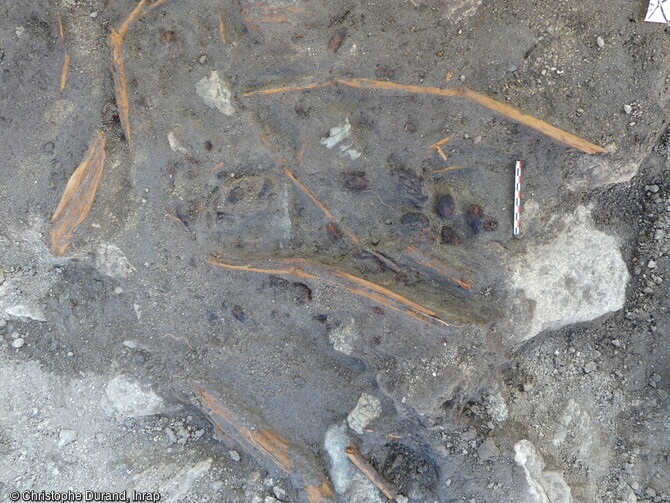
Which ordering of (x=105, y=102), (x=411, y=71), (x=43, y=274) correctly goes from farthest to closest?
(x=43, y=274)
(x=105, y=102)
(x=411, y=71)

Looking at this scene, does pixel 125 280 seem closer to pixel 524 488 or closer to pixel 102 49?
pixel 102 49

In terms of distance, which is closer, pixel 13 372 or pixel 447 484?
pixel 447 484

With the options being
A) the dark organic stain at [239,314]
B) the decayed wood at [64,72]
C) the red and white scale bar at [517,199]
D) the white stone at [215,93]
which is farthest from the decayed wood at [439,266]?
the decayed wood at [64,72]

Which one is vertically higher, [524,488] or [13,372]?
[13,372]

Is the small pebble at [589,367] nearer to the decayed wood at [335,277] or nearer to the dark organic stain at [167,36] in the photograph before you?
the decayed wood at [335,277]

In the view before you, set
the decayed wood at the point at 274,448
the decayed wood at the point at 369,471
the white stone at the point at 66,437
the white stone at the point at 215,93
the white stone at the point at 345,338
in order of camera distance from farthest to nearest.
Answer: the white stone at the point at 66,437 < the decayed wood at the point at 274,448 < the decayed wood at the point at 369,471 < the white stone at the point at 345,338 < the white stone at the point at 215,93

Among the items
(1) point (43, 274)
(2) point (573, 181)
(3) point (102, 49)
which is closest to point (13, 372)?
(1) point (43, 274)

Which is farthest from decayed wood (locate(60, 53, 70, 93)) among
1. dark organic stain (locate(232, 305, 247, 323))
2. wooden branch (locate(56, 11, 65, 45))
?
dark organic stain (locate(232, 305, 247, 323))

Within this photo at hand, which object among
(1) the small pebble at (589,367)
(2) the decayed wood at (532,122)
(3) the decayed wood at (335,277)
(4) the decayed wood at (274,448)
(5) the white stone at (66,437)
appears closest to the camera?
(2) the decayed wood at (532,122)
